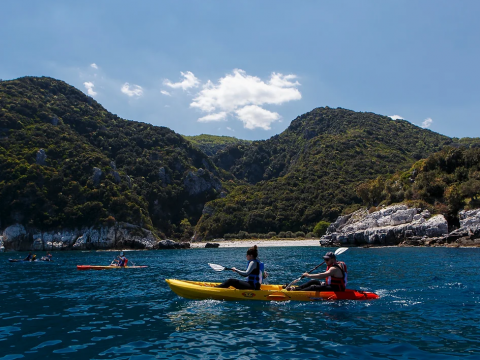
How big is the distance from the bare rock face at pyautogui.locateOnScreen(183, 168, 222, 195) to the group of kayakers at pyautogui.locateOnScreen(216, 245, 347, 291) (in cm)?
11149

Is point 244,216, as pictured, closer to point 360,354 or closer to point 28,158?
point 28,158

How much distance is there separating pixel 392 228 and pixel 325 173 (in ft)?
187

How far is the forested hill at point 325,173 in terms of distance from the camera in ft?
316

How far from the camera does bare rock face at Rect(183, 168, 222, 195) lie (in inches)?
4867

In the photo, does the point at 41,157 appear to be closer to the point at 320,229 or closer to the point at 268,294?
the point at 320,229

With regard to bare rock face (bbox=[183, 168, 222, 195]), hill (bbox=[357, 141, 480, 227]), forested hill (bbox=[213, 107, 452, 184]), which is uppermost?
forested hill (bbox=[213, 107, 452, 184])

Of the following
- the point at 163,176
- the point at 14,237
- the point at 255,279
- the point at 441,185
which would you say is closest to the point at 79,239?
the point at 14,237

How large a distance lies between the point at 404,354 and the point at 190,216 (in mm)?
115672

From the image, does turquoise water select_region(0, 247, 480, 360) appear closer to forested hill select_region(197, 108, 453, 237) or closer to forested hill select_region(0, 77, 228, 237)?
→ forested hill select_region(0, 77, 228, 237)

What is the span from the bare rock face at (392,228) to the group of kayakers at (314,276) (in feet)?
141

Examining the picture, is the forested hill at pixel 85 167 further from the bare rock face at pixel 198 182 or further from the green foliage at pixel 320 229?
the green foliage at pixel 320 229

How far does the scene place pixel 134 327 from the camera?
9398mm

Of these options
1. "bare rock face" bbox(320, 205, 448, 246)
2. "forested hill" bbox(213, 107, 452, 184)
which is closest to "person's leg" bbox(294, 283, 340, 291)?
"bare rock face" bbox(320, 205, 448, 246)

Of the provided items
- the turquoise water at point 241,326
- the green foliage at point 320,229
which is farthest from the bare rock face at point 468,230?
the green foliage at point 320,229
